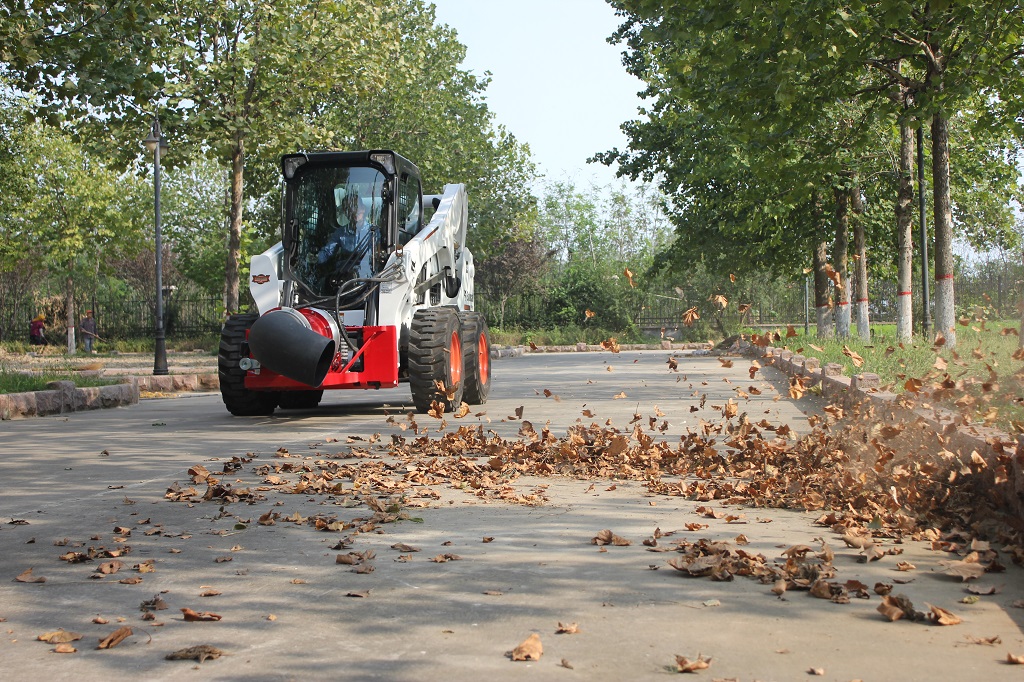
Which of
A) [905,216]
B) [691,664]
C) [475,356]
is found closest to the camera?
[691,664]

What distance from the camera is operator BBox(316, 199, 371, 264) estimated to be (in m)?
13.6

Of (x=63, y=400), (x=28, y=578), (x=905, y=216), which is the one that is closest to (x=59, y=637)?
(x=28, y=578)

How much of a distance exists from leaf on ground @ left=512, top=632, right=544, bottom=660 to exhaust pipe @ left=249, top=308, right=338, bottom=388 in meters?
7.99

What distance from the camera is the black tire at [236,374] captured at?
42.9 feet

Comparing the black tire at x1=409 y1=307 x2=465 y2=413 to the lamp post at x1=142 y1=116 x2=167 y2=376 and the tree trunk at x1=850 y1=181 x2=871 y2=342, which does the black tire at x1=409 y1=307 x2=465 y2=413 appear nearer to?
the lamp post at x1=142 y1=116 x2=167 y2=376

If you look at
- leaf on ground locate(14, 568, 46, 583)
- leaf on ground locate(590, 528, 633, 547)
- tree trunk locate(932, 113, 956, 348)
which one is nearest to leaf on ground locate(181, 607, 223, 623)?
leaf on ground locate(14, 568, 46, 583)

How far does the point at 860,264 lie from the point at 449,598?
25964 mm

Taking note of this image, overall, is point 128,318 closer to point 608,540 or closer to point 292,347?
point 292,347

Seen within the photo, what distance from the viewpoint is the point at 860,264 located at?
93.5 feet

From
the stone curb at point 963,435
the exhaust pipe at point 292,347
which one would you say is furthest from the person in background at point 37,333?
the stone curb at point 963,435

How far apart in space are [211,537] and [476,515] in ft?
5.20

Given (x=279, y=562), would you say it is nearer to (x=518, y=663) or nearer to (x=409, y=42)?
(x=518, y=663)

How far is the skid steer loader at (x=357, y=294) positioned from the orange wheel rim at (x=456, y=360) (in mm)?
15

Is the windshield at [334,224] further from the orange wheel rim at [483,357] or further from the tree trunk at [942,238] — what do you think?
the tree trunk at [942,238]
